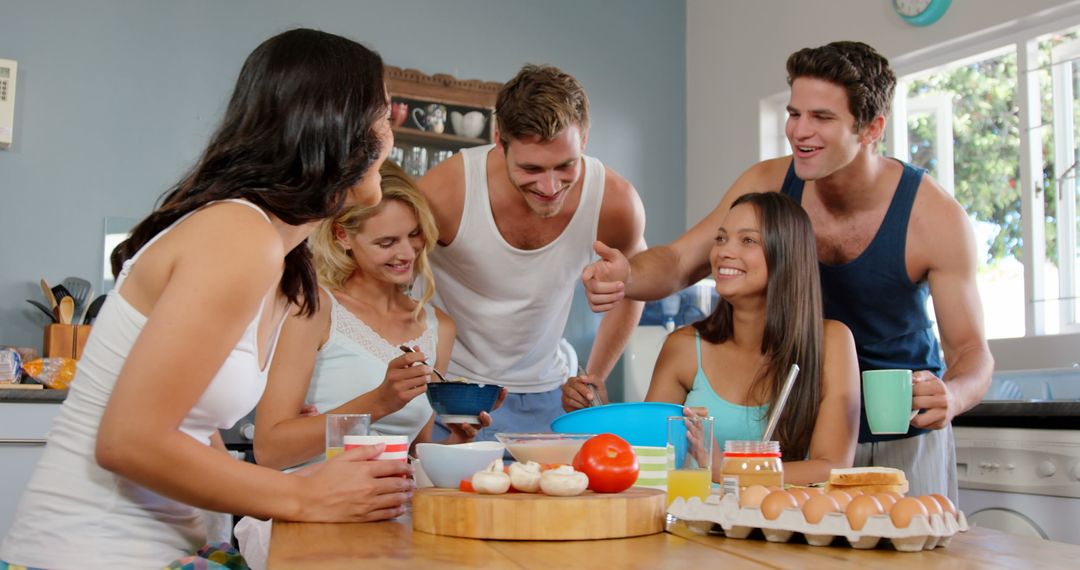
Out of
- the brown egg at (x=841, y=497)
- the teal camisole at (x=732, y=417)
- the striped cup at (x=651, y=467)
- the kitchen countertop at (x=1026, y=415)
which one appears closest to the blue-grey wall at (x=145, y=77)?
the kitchen countertop at (x=1026, y=415)

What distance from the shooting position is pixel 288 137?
142cm

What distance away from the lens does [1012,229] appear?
3977 mm

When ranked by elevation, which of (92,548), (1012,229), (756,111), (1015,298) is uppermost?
(756,111)

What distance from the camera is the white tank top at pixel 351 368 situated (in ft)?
7.79

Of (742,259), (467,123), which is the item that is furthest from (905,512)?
(467,123)

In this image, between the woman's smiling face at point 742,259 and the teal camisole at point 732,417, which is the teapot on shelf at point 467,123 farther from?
the teal camisole at point 732,417

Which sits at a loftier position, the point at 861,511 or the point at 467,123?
the point at 467,123

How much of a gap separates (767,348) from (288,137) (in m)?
1.27

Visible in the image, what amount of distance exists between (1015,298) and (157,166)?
3.52m

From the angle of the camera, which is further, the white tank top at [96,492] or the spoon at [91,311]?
the spoon at [91,311]

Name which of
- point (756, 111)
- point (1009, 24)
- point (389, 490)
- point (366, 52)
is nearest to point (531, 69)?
point (366, 52)

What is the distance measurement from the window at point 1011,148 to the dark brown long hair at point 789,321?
1831 mm

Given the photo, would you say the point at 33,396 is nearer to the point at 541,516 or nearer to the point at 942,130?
the point at 541,516

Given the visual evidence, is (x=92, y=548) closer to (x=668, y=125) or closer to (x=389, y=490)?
(x=389, y=490)
